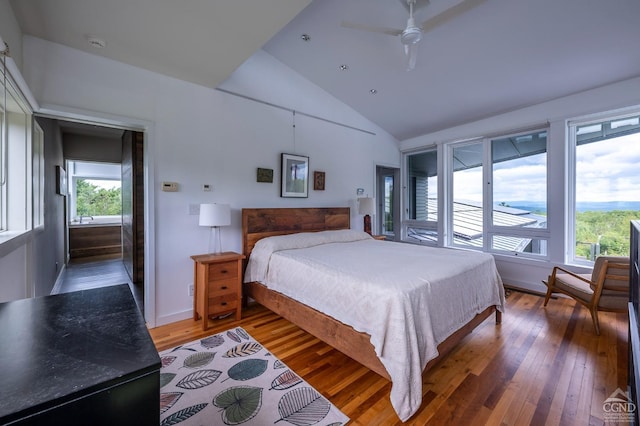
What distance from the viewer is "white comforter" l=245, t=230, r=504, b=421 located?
1596 mm

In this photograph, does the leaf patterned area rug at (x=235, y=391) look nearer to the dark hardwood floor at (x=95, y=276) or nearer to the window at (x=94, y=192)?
the dark hardwood floor at (x=95, y=276)

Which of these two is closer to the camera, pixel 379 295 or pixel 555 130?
pixel 379 295

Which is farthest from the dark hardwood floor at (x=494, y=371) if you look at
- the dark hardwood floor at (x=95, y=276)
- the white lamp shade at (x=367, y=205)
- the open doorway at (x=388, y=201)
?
the open doorway at (x=388, y=201)

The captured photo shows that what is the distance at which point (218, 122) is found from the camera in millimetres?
3182

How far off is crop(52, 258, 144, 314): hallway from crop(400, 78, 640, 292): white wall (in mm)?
5340

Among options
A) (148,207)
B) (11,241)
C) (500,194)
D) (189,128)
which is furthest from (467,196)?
(11,241)

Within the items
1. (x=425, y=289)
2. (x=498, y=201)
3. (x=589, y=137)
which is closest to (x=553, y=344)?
(x=425, y=289)

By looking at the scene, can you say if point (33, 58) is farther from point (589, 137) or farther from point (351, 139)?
point (589, 137)

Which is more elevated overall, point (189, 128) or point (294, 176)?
point (189, 128)

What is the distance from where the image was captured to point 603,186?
3426 mm

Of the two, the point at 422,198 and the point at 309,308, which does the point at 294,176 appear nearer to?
the point at 309,308

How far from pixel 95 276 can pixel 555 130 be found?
7337 millimetres

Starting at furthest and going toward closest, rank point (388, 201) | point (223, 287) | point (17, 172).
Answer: point (388, 201)
point (223, 287)
point (17, 172)

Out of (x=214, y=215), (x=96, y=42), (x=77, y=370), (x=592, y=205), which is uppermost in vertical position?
(x=96, y=42)
